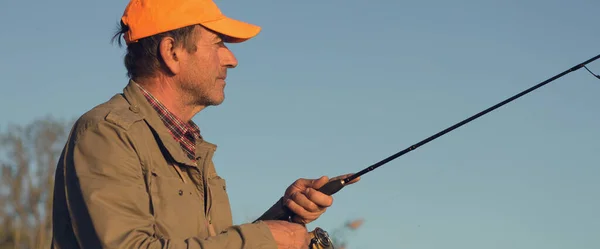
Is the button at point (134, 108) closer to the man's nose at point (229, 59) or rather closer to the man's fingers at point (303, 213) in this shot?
the man's nose at point (229, 59)

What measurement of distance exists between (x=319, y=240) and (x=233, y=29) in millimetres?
1245

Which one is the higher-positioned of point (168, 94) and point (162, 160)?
point (168, 94)

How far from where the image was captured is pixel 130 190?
4613mm

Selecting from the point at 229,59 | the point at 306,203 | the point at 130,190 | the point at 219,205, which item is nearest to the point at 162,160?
the point at 130,190

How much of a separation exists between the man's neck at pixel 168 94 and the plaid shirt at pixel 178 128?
3cm

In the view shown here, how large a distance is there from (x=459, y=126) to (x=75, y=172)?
214cm

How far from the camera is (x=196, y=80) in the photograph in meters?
5.47

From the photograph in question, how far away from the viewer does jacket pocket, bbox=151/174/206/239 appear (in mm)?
4781

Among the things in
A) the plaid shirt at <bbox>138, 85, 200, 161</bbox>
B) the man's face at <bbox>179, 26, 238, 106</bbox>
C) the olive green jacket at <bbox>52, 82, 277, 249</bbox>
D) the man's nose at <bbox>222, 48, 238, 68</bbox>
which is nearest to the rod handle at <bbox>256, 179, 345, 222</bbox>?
the olive green jacket at <bbox>52, 82, 277, 249</bbox>

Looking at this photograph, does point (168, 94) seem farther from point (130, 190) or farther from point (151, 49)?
point (130, 190)

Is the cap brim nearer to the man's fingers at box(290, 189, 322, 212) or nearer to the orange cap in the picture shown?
the orange cap

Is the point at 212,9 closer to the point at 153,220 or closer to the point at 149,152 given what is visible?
the point at 149,152

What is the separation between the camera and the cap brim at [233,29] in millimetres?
5531

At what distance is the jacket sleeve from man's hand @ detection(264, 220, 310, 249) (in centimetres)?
7
